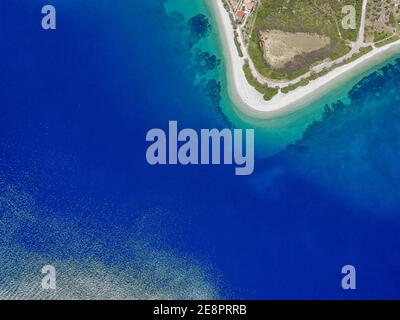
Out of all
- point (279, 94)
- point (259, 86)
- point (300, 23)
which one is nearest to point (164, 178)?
point (259, 86)

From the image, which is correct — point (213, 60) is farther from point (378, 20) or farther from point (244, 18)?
point (378, 20)

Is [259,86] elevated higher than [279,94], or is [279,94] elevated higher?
[259,86]

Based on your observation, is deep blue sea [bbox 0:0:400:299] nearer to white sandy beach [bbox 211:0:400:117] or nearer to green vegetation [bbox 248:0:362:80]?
white sandy beach [bbox 211:0:400:117]

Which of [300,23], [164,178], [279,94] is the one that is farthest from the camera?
[279,94]

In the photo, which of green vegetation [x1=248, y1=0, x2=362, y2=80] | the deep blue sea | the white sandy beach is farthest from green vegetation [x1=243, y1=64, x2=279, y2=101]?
the deep blue sea

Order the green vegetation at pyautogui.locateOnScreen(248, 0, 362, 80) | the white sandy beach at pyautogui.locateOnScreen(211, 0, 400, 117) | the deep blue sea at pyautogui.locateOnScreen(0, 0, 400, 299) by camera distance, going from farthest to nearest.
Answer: the white sandy beach at pyautogui.locateOnScreen(211, 0, 400, 117)
the green vegetation at pyautogui.locateOnScreen(248, 0, 362, 80)
the deep blue sea at pyautogui.locateOnScreen(0, 0, 400, 299)

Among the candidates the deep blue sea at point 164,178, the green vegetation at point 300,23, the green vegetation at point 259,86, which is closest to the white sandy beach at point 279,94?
the green vegetation at point 259,86

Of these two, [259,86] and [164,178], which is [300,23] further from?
[164,178]
